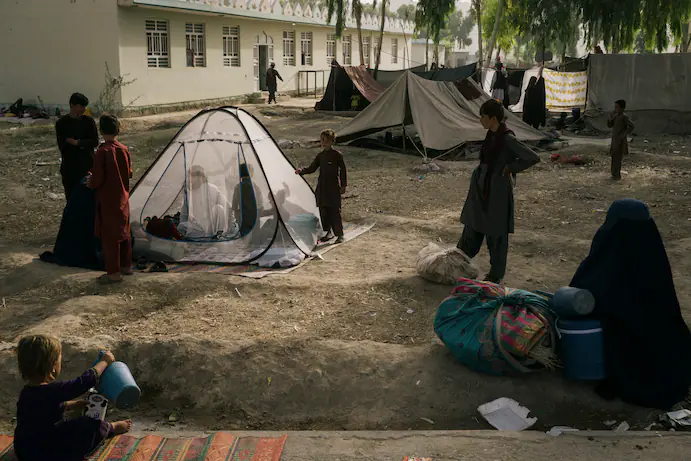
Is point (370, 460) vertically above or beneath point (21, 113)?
beneath

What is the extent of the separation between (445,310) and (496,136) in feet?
4.81

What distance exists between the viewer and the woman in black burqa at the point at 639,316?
3.32 m

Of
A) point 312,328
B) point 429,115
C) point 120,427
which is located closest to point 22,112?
point 429,115

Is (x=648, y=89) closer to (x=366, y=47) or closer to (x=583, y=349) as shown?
(x=583, y=349)

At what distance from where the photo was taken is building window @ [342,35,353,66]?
30.1 metres

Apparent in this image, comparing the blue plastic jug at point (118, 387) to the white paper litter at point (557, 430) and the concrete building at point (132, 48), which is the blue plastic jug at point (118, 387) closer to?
the white paper litter at point (557, 430)

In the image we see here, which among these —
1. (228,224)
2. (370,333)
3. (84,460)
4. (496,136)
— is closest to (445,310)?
(370,333)

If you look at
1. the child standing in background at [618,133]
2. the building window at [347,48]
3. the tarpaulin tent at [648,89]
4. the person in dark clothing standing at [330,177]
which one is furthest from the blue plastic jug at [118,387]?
the building window at [347,48]

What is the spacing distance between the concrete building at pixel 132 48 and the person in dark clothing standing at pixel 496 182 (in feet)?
43.1

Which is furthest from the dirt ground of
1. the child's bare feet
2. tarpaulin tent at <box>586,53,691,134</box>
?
tarpaulin tent at <box>586,53,691,134</box>

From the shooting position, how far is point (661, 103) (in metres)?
14.5

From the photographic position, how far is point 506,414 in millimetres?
3334

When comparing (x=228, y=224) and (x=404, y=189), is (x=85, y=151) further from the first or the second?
(x=404, y=189)

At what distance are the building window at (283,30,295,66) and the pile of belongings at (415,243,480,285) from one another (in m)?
21.2
